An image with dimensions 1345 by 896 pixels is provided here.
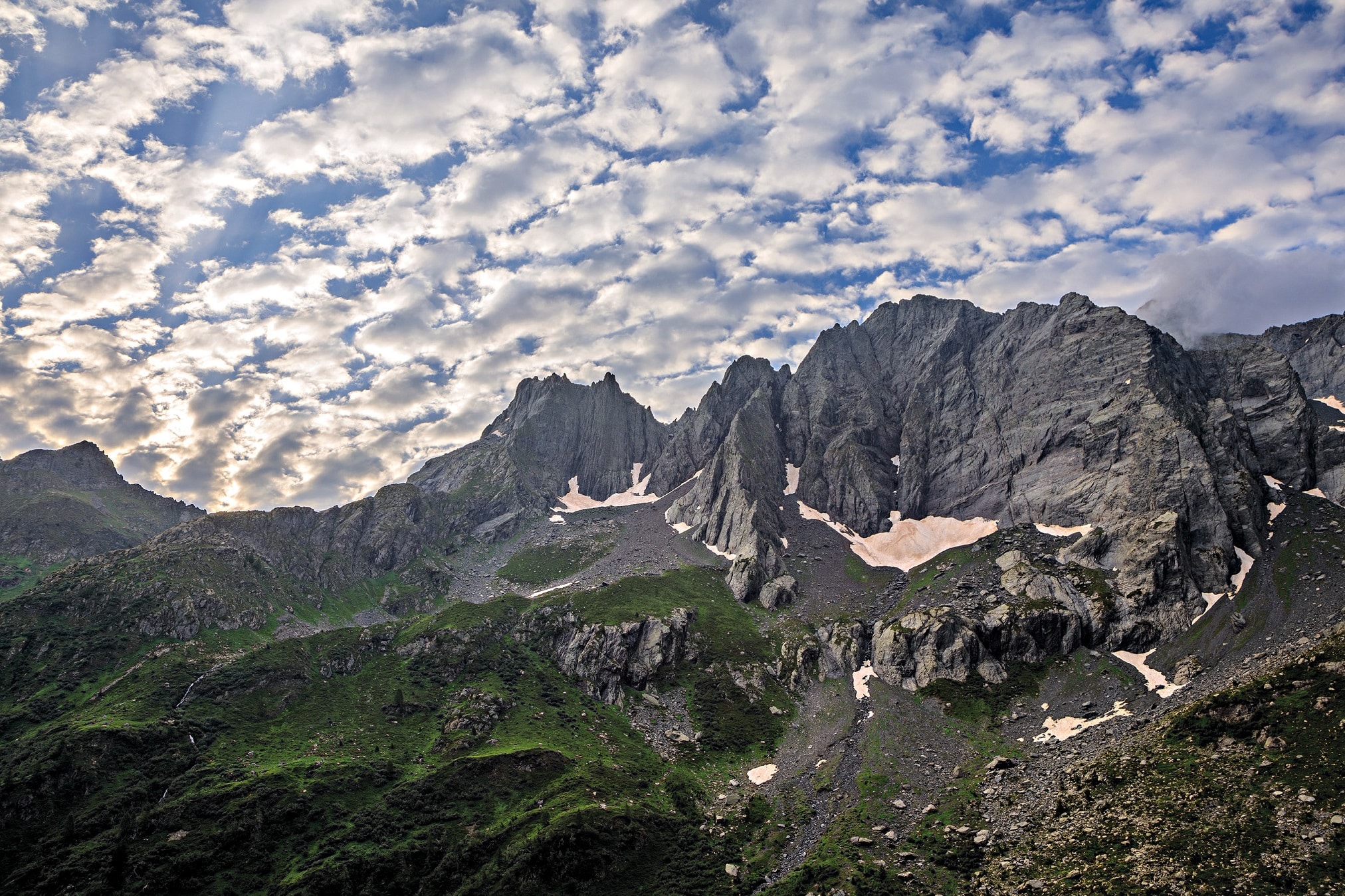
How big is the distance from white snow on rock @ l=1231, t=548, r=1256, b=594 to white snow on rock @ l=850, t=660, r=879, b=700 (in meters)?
81.3

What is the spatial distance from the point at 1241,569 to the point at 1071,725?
69.5 m

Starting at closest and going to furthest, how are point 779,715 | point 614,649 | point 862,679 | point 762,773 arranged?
point 762,773 < point 779,715 < point 862,679 < point 614,649

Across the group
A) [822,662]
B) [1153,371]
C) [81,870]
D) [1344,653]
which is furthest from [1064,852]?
[1153,371]

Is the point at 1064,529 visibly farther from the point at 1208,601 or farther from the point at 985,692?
the point at 985,692

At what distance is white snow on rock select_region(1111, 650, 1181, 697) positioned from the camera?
112000mm

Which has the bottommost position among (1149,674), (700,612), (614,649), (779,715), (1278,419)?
(1149,674)

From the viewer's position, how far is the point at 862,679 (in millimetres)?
149500

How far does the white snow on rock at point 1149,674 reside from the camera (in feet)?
367

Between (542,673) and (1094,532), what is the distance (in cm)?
15412

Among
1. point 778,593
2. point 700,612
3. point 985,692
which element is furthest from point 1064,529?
point 700,612

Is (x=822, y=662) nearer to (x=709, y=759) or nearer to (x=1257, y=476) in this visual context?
(x=709, y=759)

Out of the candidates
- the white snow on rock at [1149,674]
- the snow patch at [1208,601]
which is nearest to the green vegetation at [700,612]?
the white snow on rock at [1149,674]

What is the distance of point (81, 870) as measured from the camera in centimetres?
8356

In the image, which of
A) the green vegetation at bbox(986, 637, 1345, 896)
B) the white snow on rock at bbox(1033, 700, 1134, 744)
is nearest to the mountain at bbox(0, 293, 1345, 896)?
the green vegetation at bbox(986, 637, 1345, 896)
